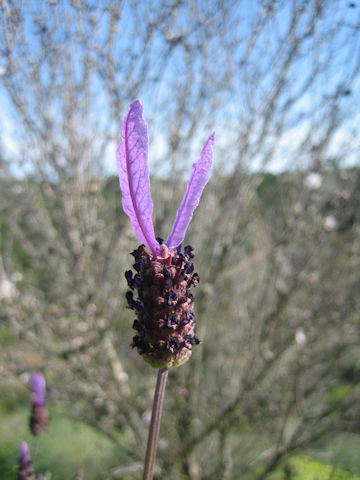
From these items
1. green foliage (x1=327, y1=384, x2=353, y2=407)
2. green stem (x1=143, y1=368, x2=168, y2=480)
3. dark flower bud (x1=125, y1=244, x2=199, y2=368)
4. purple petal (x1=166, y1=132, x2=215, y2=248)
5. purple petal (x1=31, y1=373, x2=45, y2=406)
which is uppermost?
green foliage (x1=327, y1=384, x2=353, y2=407)

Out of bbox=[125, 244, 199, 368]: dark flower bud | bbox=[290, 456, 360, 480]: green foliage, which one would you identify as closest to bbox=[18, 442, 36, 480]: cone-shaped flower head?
bbox=[125, 244, 199, 368]: dark flower bud

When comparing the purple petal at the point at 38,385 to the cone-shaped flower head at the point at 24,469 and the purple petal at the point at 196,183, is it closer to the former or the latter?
the cone-shaped flower head at the point at 24,469

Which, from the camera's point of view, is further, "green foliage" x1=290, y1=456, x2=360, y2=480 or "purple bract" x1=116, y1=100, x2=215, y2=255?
"green foliage" x1=290, y1=456, x2=360, y2=480

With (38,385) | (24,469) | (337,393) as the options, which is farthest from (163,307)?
(337,393)

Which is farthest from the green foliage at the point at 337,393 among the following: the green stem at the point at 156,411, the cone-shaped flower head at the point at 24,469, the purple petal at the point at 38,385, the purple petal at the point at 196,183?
the purple petal at the point at 196,183

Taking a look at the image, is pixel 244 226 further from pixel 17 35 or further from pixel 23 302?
pixel 23 302

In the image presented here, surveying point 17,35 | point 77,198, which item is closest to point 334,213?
point 77,198

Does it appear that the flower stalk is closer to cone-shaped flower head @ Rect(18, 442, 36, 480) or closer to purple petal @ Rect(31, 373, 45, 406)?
cone-shaped flower head @ Rect(18, 442, 36, 480)
